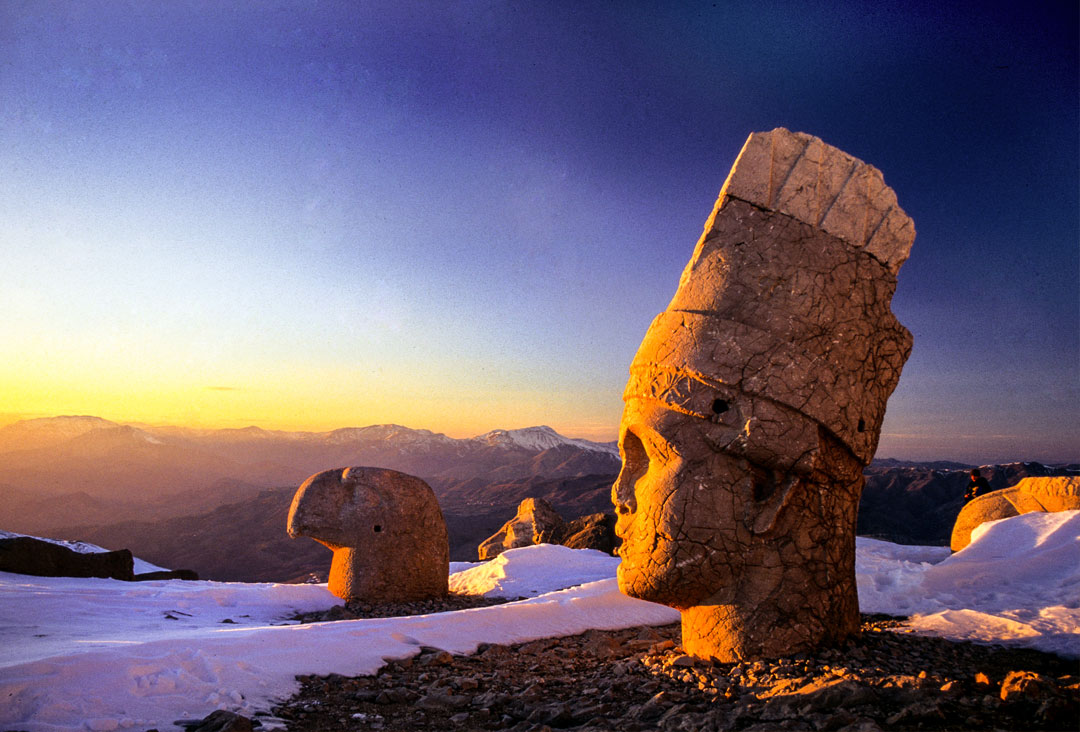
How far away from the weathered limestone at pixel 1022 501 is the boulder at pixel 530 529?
8.05m

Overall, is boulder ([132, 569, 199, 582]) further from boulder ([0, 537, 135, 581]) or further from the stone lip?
the stone lip

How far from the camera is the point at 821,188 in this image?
4082mm

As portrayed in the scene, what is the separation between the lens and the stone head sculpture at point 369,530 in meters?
8.32

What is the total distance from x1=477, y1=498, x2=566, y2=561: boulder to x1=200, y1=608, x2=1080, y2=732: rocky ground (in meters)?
10.3

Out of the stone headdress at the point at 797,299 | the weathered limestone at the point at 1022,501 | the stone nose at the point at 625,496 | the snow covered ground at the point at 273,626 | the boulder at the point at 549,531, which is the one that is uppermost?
the stone headdress at the point at 797,299

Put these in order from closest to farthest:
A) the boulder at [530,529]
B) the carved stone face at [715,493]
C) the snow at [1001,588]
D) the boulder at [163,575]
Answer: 1. the carved stone face at [715,493]
2. the snow at [1001,588]
3. the boulder at [163,575]
4. the boulder at [530,529]

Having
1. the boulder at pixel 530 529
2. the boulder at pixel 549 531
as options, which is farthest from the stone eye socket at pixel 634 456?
the boulder at pixel 530 529

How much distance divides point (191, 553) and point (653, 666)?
25.1 meters

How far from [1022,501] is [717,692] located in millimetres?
9397

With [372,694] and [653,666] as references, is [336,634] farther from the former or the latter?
[653,666]

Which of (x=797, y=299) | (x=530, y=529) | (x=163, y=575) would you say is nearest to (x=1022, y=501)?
(x=797, y=299)

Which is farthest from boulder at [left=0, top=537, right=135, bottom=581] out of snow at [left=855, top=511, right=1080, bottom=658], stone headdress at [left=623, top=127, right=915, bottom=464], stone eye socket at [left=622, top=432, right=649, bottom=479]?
snow at [left=855, top=511, right=1080, bottom=658]

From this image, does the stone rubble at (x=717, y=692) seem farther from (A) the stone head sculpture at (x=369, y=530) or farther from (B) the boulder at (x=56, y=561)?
(B) the boulder at (x=56, y=561)

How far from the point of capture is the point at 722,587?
3.97 meters
